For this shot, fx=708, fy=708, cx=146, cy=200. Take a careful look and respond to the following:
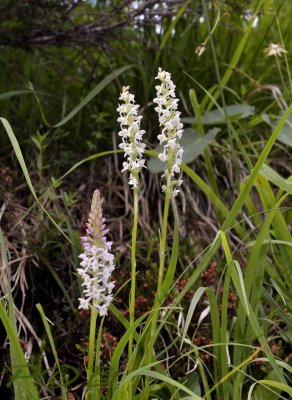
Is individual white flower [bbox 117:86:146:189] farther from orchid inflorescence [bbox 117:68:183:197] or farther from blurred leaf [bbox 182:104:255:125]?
blurred leaf [bbox 182:104:255:125]

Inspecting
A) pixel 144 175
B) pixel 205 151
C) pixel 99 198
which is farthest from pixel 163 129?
pixel 144 175

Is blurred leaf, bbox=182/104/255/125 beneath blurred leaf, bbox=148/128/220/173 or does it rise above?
above

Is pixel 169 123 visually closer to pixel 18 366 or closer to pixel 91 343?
pixel 91 343

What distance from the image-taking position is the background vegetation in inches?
83.3

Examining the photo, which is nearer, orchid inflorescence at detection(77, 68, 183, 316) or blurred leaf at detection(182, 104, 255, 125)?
orchid inflorescence at detection(77, 68, 183, 316)

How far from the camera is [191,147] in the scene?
2.60 meters

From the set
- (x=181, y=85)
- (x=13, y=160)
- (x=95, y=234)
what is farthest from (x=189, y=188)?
(x=95, y=234)

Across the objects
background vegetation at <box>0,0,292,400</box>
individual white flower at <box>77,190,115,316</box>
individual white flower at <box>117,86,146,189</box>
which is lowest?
background vegetation at <box>0,0,292,400</box>

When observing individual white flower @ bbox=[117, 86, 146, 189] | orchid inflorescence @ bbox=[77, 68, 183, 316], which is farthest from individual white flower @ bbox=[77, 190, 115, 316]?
individual white flower @ bbox=[117, 86, 146, 189]

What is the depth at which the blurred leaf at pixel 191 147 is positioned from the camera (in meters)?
2.53

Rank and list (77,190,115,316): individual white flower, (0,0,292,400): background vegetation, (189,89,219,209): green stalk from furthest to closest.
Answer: (189,89,219,209): green stalk → (0,0,292,400): background vegetation → (77,190,115,316): individual white flower

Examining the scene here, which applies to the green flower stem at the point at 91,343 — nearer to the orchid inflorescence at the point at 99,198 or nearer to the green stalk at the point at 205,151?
the orchid inflorescence at the point at 99,198

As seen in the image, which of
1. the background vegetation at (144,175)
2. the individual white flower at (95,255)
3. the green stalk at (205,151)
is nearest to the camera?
the individual white flower at (95,255)

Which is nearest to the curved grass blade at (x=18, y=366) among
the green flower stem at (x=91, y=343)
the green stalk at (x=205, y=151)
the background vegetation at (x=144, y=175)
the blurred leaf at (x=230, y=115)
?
the green flower stem at (x=91, y=343)
